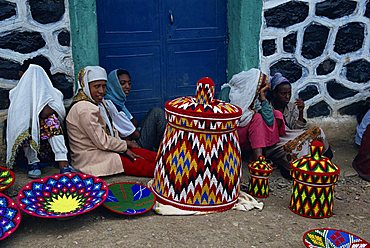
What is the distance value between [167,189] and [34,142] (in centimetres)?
109

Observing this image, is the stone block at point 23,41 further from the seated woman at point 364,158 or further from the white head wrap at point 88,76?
the seated woman at point 364,158

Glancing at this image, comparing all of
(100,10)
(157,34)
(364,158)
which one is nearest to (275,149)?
(364,158)

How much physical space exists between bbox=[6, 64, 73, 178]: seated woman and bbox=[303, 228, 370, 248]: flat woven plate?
180 centimetres

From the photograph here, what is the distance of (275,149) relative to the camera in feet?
12.9

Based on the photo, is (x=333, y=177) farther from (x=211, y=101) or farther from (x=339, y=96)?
(x=339, y=96)

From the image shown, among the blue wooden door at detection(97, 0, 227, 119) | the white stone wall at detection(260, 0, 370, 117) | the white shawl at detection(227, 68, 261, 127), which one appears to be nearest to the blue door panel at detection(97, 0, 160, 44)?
the blue wooden door at detection(97, 0, 227, 119)

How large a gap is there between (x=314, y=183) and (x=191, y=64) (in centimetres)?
187

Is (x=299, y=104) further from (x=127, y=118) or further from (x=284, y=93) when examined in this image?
(x=127, y=118)

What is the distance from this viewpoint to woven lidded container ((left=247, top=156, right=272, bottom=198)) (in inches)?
130

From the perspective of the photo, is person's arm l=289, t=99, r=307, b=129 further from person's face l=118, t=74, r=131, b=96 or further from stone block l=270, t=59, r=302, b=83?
person's face l=118, t=74, r=131, b=96

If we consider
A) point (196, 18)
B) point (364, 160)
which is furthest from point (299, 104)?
point (196, 18)

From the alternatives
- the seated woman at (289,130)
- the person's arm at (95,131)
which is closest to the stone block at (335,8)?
the seated woman at (289,130)

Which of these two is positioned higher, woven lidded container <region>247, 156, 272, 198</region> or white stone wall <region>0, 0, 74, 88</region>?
white stone wall <region>0, 0, 74, 88</region>

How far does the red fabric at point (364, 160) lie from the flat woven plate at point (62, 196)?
2192 mm
